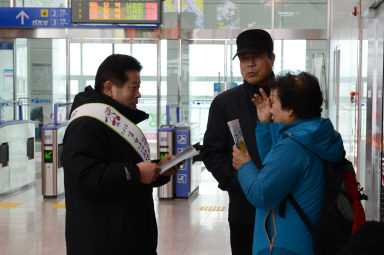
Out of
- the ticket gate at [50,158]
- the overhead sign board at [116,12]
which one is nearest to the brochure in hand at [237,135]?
the ticket gate at [50,158]

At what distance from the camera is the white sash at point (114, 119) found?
246 cm

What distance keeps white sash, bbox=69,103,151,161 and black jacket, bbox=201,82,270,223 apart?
37 cm

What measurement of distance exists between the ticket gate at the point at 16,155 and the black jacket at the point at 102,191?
20.5ft

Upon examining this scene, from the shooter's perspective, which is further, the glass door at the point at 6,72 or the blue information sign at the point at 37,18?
the glass door at the point at 6,72

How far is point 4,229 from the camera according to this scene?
20.8 feet

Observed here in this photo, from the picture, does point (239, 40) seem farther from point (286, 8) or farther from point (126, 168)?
point (286, 8)

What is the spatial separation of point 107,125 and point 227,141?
640 millimetres

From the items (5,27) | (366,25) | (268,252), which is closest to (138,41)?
(5,27)

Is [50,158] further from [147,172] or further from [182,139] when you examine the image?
[147,172]

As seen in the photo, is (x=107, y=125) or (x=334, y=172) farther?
(x=107, y=125)

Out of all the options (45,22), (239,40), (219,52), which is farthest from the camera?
(219,52)

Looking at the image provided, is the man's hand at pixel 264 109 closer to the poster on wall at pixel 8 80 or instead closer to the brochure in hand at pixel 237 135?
the brochure in hand at pixel 237 135

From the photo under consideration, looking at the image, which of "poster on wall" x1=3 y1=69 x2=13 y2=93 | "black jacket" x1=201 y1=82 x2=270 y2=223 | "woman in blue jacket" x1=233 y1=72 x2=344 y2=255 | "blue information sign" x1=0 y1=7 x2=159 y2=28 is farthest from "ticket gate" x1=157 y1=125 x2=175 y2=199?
"woman in blue jacket" x1=233 y1=72 x2=344 y2=255

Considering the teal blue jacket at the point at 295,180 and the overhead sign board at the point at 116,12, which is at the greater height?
the overhead sign board at the point at 116,12
